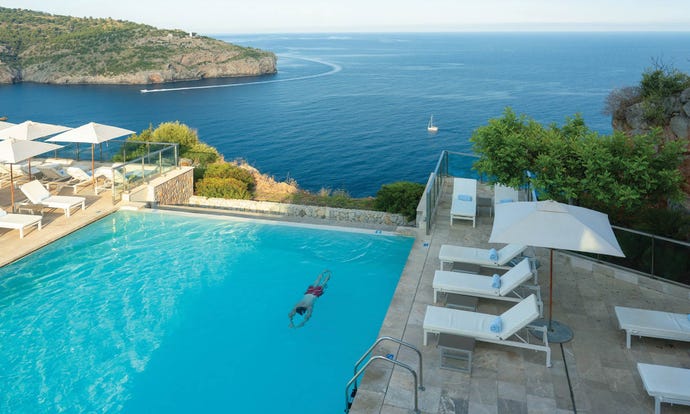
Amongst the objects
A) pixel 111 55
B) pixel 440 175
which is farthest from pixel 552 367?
pixel 111 55

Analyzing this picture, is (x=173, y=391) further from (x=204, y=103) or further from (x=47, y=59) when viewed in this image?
(x=47, y=59)

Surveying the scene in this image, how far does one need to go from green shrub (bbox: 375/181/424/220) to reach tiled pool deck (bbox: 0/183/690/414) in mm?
5481

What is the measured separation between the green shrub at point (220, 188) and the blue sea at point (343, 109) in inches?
619

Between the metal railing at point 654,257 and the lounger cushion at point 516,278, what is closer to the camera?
the lounger cushion at point 516,278

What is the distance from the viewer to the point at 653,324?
22.4ft

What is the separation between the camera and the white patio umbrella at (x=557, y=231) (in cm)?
670

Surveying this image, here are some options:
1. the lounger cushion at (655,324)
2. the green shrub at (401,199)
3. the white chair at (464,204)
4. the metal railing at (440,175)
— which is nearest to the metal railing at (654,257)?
the lounger cushion at (655,324)

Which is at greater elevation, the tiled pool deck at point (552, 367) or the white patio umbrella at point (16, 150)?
the white patio umbrella at point (16, 150)

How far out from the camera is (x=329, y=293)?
9500mm

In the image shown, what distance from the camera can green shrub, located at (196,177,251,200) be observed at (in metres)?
17.5

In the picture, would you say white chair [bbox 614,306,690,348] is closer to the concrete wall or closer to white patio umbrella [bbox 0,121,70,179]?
the concrete wall

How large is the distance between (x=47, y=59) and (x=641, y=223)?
107 metres

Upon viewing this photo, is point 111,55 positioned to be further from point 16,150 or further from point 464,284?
point 464,284

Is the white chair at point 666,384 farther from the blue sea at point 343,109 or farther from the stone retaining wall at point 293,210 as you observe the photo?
the blue sea at point 343,109
